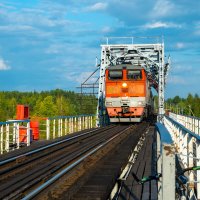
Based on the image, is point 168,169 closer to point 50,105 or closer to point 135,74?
point 135,74

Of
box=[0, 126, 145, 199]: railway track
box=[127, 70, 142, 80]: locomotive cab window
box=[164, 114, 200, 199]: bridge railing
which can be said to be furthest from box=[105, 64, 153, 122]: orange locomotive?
box=[164, 114, 200, 199]: bridge railing

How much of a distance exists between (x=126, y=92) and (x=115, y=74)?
60.3 inches

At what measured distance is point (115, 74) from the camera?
3052 cm

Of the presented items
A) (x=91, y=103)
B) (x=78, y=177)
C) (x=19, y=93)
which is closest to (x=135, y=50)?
(x=91, y=103)

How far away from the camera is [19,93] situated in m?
194

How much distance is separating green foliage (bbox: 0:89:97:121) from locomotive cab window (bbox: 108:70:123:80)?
11.5ft

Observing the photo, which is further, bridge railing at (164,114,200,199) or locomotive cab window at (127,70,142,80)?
locomotive cab window at (127,70,142,80)

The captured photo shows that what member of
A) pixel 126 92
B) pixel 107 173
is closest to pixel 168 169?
pixel 107 173

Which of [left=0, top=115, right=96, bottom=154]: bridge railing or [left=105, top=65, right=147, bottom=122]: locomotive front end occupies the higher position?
[left=105, top=65, right=147, bottom=122]: locomotive front end

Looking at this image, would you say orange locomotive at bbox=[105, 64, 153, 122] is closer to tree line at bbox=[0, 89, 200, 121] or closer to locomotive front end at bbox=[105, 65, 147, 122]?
locomotive front end at bbox=[105, 65, 147, 122]

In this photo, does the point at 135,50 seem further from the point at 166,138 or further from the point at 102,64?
the point at 166,138

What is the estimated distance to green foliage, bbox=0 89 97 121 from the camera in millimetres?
35938

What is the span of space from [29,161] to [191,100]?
133043 millimetres

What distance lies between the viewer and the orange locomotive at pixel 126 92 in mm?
29828
